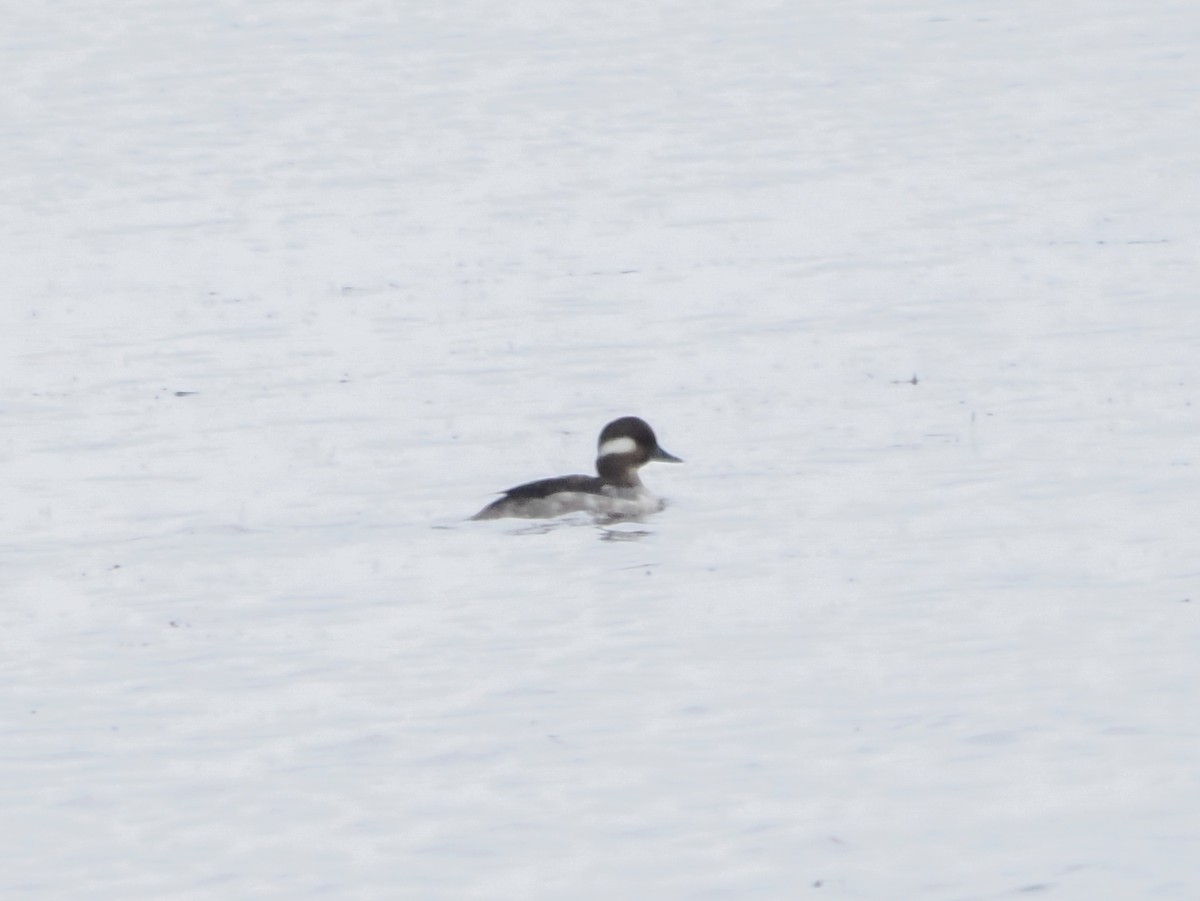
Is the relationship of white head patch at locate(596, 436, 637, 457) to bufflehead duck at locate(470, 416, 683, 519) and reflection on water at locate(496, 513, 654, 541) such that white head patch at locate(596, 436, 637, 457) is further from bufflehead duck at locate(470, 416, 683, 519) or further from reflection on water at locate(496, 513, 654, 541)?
reflection on water at locate(496, 513, 654, 541)

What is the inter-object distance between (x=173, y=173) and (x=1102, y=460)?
2219 cm

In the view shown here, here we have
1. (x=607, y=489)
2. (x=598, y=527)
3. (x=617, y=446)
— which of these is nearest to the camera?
(x=598, y=527)

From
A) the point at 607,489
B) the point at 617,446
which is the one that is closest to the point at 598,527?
the point at 607,489

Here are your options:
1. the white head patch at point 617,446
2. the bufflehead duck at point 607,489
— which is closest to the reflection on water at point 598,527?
the bufflehead duck at point 607,489

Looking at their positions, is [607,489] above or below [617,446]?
below

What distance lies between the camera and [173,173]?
3781cm

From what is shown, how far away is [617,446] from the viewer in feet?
60.2

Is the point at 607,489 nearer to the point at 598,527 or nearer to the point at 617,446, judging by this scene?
the point at 598,527

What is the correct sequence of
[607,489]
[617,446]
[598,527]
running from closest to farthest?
[598,527] → [607,489] → [617,446]

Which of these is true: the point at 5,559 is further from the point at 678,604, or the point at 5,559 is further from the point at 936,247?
the point at 936,247

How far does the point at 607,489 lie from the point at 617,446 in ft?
3.17

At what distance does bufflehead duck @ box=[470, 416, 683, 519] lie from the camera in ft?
55.1

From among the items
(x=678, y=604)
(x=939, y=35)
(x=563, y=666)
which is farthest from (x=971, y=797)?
(x=939, y=35)

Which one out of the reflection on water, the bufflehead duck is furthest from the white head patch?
the reflection on water
